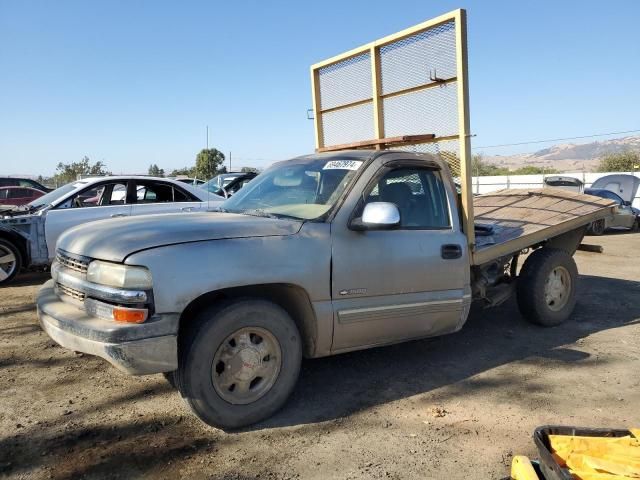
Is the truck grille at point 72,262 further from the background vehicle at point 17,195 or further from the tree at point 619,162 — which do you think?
the tree at point 619,162

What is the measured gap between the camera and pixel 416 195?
4.33 m

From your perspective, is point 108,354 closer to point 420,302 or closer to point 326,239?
Result: point 326,239

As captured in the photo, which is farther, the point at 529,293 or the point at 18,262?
the point at 18,262

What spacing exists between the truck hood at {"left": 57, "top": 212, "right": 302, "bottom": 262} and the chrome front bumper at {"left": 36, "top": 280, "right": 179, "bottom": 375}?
40 centimetres

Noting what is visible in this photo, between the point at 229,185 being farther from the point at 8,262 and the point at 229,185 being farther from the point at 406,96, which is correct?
the point at 406,96

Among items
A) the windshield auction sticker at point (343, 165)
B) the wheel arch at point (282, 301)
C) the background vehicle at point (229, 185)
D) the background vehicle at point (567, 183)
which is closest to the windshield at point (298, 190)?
the windshield auction sticker at point (343, 165)

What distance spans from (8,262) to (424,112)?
21.3ft

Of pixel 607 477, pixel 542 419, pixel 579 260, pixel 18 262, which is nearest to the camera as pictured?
pixel 607 477

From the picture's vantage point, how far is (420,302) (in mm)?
4082

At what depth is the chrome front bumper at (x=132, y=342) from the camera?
2.93 metres

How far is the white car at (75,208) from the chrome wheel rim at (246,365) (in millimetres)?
4372

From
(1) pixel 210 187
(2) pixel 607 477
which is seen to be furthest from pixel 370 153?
(1) pixel 210 187

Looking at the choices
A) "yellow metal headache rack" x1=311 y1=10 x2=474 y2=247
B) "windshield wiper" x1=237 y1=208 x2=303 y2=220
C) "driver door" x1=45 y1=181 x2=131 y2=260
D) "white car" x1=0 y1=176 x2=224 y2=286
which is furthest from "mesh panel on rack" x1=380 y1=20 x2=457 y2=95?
"driver door" x1=45 y1=181 x2=131 y2=260

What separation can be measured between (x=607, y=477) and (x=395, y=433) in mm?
1263
